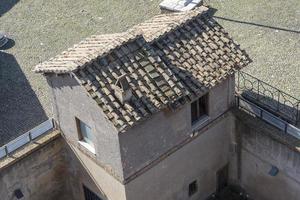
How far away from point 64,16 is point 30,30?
196 cm

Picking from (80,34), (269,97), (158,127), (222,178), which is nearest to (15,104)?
(80,34)

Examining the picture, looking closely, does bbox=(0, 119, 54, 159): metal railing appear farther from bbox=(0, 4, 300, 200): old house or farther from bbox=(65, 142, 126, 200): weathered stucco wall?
bbox=(65, 142, 126, 200): weathered stucco wall

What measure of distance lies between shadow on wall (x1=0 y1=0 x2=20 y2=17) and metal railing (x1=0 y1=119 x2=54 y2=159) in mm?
11982

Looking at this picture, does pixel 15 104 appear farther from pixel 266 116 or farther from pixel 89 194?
pixel 266 116

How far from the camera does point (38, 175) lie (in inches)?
906

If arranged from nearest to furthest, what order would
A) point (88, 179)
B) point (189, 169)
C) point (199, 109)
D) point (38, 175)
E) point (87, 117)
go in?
point (87, 117), point (199, 109), point (189, 169), point (88, 179), point (38, 175)

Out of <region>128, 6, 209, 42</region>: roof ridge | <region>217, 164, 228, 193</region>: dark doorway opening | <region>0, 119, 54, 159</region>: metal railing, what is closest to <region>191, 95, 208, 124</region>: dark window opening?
<region>128, 6, 209, 42</region>: roof ridge

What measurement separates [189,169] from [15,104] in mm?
8344

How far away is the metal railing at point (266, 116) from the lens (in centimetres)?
2141

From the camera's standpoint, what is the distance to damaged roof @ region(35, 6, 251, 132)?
60.5 feet

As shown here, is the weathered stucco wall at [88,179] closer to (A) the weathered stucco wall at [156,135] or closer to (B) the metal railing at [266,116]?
(A) the weathered stucco wall at [156,135]

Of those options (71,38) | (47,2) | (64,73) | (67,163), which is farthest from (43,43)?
(64,73)

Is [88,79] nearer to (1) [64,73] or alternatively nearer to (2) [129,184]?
(1) [64,73]

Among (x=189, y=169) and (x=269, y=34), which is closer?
(x=189, y=169)
